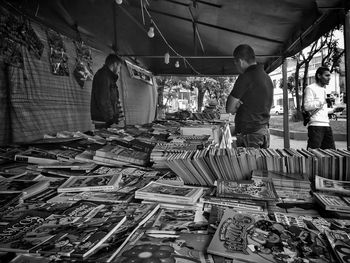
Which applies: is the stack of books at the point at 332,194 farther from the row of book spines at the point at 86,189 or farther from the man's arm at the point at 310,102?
the man's arm at the point at 310,102

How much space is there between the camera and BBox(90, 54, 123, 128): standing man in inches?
162

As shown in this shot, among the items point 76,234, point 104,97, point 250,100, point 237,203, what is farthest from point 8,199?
point 104,97

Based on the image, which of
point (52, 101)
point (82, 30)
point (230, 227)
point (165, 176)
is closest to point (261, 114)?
point (165, 176)

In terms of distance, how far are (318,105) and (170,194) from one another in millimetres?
3047

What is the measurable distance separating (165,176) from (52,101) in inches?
86.5

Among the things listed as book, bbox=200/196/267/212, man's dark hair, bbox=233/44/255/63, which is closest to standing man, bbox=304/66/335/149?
man's dark hair, bbox=233/44/255/63

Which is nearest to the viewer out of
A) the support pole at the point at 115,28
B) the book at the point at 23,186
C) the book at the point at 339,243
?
the book at the point at 339,243

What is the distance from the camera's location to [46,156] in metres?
1.92

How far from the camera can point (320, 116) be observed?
3480 millimetres

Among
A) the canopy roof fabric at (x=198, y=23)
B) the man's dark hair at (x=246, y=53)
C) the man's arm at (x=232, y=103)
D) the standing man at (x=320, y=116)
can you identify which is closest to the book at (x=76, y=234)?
the man's arm at (x=232, y=103)

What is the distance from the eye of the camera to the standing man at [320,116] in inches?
137

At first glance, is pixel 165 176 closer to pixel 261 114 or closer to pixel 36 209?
pixel 36 209

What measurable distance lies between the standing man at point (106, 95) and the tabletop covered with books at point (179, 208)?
231cm

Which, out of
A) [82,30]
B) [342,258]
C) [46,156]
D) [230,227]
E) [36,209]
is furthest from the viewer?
[82,30]
